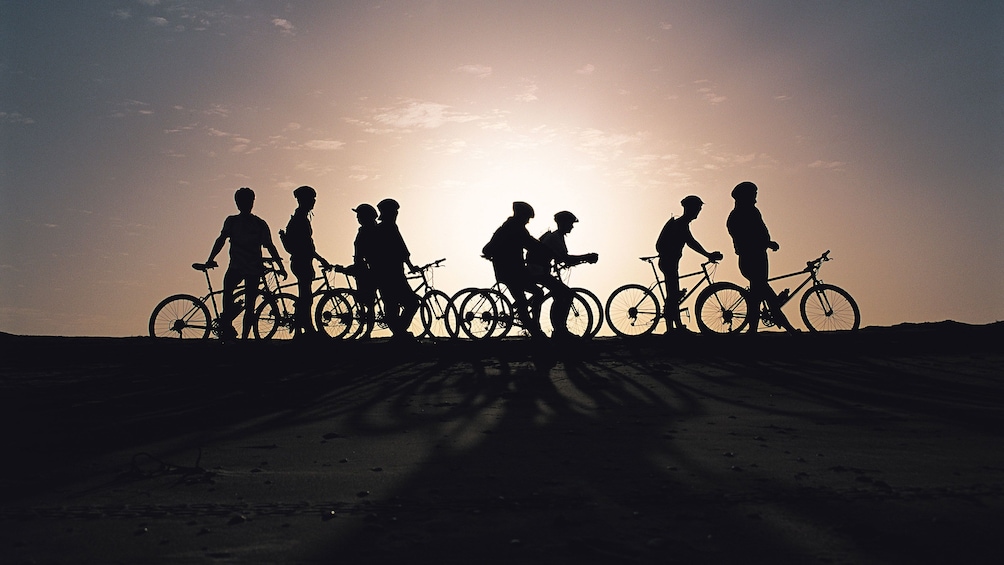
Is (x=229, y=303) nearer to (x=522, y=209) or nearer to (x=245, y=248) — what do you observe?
(x=245, y=248)

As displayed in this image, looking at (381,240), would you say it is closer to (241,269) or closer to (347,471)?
(241,269)

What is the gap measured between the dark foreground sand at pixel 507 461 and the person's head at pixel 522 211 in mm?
2649

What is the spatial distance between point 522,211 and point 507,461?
24.5 feet

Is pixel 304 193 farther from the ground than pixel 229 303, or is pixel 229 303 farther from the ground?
pixel 304 193

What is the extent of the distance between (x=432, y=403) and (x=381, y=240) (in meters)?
5.48

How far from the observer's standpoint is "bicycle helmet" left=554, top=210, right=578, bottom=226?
13.4 m

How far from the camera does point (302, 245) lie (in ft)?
43.2

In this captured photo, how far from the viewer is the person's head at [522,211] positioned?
41.2 feet

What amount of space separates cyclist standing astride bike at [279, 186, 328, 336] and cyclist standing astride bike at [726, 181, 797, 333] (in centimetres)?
636

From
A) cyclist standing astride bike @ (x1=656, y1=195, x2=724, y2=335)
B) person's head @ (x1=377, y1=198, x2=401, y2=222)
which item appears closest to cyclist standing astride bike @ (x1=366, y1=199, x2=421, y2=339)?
person's head @ (x1=377, y1=198, x2=401, y2=222)

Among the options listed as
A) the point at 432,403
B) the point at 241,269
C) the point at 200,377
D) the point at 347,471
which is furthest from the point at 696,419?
the point at 241,269

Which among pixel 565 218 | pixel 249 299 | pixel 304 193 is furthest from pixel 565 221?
pixel 249 299

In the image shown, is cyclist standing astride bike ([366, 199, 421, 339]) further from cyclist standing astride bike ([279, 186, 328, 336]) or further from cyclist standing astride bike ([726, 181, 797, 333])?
cyclist standing astride bike ([726, 181, 797, 333])

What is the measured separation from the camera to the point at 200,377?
31.9 ft
